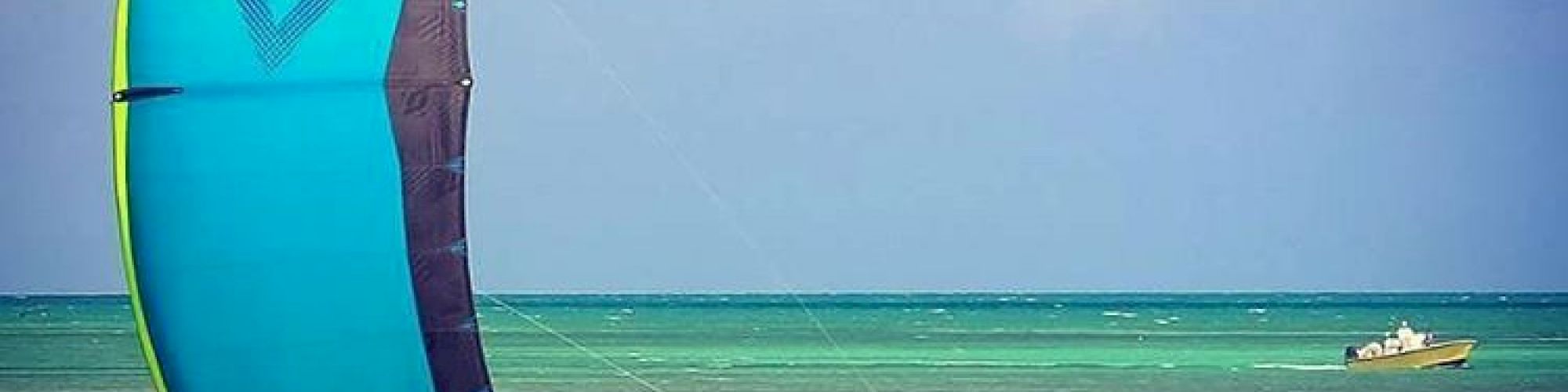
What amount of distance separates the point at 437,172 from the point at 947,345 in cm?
1571

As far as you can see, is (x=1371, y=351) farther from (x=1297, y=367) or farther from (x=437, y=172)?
(x=437, y=172)

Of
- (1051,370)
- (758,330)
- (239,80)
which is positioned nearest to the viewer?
(239,80)

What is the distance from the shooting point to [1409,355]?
45.6 feet

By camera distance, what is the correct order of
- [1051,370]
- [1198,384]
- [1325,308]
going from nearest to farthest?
[1198,384] → [1051,370] → [1325,308]

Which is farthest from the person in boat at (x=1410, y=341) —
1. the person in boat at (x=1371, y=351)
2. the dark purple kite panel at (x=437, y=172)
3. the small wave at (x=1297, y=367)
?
the dark purple kite panel at (x=437, y=172)

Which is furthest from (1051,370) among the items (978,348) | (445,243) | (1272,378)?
(445,243)

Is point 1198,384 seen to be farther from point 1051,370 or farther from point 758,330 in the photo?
point 758,330

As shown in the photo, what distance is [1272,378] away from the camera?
14453 millimetres

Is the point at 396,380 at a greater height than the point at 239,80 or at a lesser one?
lesser

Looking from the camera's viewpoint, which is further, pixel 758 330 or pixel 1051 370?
pixel 758 330

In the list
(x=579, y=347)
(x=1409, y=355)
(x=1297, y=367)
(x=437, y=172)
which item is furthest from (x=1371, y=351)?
(x=437, y=172)

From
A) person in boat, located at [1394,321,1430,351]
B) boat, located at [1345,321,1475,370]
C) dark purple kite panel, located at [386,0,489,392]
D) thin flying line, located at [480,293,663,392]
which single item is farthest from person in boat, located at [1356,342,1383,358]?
dark purple kite panel, located at [386,0,489,392]

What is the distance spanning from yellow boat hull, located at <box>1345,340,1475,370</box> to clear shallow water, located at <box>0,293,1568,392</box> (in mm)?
110

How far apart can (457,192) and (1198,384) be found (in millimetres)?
10377
